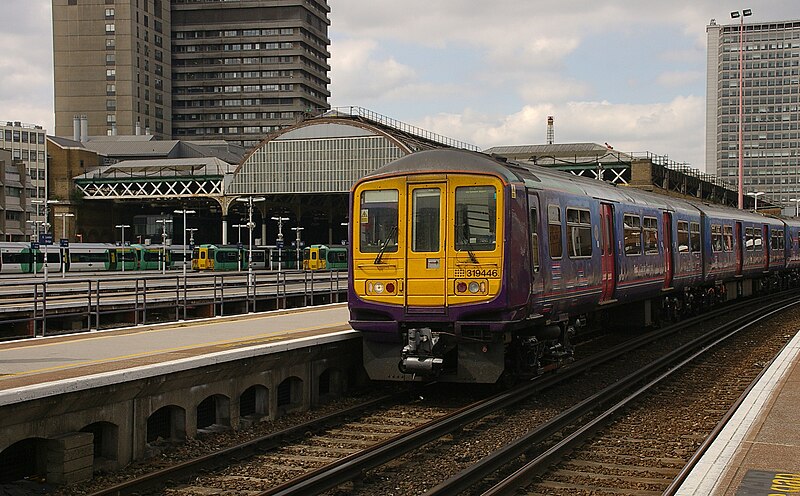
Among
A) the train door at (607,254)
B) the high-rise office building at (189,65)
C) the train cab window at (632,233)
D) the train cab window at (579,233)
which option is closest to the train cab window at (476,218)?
the train cab window at (579,233)

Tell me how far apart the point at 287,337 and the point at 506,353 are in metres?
3.94

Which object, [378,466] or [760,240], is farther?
[760,240]

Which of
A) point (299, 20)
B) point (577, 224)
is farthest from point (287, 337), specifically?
point (299, 20)

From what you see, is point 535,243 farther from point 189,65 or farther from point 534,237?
point 189,65

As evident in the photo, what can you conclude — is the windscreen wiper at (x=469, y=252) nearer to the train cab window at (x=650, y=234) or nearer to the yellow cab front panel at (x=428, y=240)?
the yellow cab front panel at (x=428, y=240)

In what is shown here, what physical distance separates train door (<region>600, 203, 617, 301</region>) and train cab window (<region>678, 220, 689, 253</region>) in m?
6.46

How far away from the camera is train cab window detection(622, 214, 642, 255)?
19.0 meters

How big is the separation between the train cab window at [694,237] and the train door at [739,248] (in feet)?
18.8

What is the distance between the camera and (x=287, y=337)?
15.7 meters

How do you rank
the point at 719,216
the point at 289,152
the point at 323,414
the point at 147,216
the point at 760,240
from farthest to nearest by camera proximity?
the point at 147,216, the point at 289,152, the point at 760,240, the point at 719,216, the point at 323,414

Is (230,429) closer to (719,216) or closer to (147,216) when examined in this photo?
(719,216)

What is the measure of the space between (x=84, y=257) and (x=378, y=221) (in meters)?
62.4

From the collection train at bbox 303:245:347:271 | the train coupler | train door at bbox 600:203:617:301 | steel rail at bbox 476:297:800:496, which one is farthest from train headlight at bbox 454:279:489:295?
train at bbox 303:245:347:271

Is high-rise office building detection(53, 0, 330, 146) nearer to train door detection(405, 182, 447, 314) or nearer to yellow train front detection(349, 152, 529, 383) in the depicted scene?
yellow train front detection(349, 152, 529, 383)
